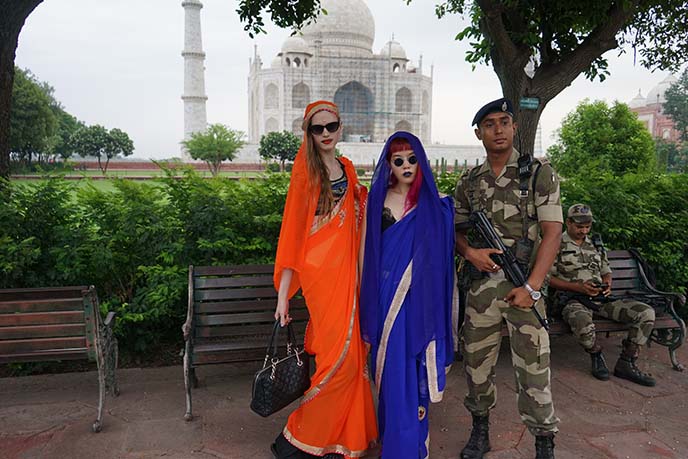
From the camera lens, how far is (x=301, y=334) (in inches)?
140

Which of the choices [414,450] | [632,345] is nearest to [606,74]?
[632,345]

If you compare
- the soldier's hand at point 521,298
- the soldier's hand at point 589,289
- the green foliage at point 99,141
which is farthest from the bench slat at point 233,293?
the green foliage at point 99,141

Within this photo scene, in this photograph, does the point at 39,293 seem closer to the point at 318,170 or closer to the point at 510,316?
the point at 318,170

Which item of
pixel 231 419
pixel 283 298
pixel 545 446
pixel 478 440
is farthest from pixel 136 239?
pixel 545 446

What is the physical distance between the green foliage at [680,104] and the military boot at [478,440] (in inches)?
1922

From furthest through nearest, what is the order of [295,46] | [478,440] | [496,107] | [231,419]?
[295,46], [231,419], [478,440], [496,107]

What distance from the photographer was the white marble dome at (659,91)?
5311 cm

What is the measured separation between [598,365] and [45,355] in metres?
3.87

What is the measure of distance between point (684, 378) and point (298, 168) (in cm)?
345

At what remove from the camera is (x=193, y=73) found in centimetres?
4947

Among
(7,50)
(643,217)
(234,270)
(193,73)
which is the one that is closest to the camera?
(234,270)

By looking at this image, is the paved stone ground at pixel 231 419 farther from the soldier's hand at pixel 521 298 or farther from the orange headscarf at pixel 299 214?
the orange headscarf at pixel 299 214

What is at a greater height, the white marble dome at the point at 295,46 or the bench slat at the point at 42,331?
the white marble dome at the point at 295,46

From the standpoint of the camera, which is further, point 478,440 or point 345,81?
point 345,81
